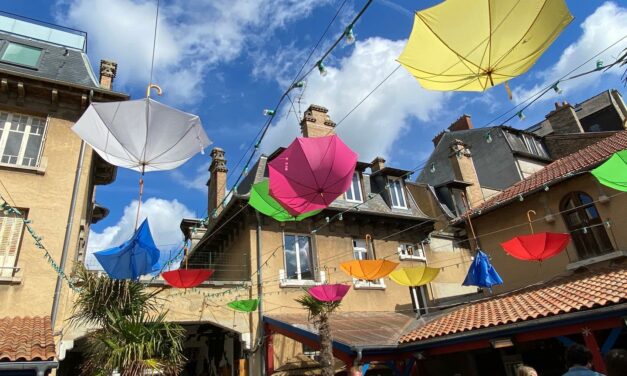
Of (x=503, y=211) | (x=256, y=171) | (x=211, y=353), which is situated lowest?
(x=211, y=353)

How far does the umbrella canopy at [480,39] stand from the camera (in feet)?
13.9

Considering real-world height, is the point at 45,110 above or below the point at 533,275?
above

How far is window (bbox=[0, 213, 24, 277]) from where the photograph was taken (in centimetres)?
955

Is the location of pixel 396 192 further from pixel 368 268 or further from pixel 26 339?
pixel 26 339

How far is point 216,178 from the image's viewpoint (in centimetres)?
1775

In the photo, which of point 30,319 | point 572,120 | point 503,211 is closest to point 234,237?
point 30,319

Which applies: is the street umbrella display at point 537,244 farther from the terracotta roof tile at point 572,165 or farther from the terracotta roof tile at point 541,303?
the terracotta roof tile at point 572,165

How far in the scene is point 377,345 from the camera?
9680 millimetres

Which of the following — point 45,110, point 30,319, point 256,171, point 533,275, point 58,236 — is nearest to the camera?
point 30,319

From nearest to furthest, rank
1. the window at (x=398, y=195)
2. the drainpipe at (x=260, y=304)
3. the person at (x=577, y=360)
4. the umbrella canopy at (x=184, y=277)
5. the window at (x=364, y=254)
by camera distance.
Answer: the person at (x=577, y=360) → the umbrella canopy at (x=184, y=277) → the drainpipe at (x=260, y=304) → the window at (x=364, y=254) → the window at (x=398, y=195)

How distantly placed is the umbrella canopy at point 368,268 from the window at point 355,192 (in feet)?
14.1

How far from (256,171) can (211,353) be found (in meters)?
7.14

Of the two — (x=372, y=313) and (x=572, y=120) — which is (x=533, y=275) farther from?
(x=572, y=120)

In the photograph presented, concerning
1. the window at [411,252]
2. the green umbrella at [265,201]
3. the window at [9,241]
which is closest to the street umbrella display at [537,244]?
the window at [411,252]
